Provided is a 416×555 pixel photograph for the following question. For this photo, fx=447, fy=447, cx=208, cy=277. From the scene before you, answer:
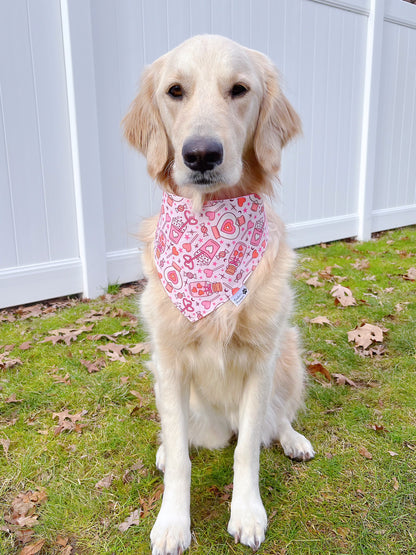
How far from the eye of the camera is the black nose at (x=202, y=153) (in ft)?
4.68

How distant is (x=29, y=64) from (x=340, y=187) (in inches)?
157

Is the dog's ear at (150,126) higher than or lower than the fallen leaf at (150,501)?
higher

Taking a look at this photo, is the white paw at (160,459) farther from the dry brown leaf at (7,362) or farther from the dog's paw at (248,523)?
the dry brown leaf at (7,362)

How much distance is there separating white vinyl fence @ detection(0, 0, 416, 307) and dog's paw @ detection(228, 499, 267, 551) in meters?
1.62

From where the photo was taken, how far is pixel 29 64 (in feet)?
11.1

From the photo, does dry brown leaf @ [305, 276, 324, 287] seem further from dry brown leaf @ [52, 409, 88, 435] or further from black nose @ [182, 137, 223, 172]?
black nose @ [182, 137, 223, 172]

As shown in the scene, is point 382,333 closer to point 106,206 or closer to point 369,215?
point 106,206

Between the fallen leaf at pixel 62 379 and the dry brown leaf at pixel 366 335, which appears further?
the dry brown leaf at pixel 366 335

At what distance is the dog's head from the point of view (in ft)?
4.86

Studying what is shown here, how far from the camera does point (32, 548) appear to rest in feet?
5.15

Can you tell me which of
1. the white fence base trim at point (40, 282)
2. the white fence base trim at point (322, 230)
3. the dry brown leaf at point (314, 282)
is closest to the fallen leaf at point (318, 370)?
the dry brown leaf at point (314, 282)

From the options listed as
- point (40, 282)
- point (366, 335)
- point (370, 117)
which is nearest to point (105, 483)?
point (366, 335)

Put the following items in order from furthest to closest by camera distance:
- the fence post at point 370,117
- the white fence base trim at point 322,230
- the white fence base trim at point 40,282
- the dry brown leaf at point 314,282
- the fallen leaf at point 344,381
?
the fence post at point 370,117, the white fence base trim at point 322,230, the dry brown leaf at point 314,282, the white fence base trim at point 40,282, the fallen leaf at point 344,381

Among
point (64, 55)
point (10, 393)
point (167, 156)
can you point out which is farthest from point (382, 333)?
point (64, 55)
